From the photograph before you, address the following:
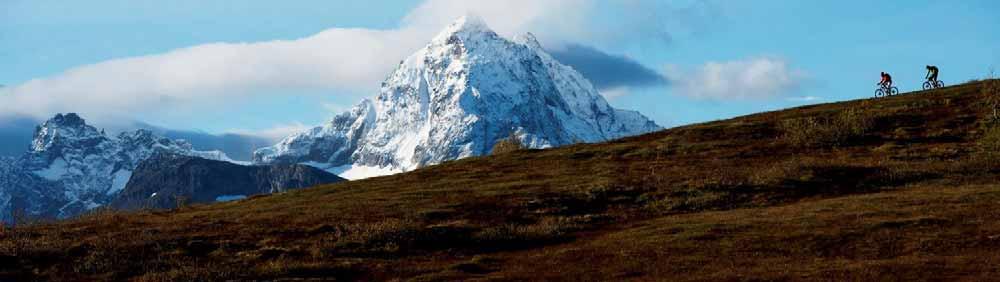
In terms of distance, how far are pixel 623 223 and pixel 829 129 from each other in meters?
32.2

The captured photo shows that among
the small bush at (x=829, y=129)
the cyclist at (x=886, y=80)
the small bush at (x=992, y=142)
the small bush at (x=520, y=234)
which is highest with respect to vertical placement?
the cyclist at (x=886, y=80)

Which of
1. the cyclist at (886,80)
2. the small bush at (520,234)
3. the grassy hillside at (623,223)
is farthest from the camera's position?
the cyclist at (886,80)

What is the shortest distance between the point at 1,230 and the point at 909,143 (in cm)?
5760

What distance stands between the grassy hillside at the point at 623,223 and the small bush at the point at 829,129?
0.16 metres

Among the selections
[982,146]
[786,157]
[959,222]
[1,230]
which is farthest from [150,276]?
[982,146]

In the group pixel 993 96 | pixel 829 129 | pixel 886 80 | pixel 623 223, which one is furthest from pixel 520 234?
pixel 886 80

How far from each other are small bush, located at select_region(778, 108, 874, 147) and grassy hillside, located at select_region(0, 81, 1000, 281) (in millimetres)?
158

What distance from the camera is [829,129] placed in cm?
7625

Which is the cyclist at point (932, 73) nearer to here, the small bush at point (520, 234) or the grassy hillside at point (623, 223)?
the grassy hillside at point (623, 223)

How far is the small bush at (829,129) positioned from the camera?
7531 centimetres

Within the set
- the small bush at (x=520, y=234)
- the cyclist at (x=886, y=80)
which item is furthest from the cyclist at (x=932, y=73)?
the small bush at (x=520, y=234)

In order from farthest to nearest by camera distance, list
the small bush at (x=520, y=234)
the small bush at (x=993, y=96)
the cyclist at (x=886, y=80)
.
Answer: the cyclist at (x=886, y=80) < the small bush at (x=993, y=96) < the small bush at (x=520, y=234)

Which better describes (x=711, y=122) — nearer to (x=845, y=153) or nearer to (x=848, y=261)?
(x=845, y=153)

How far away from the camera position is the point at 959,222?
136ft
